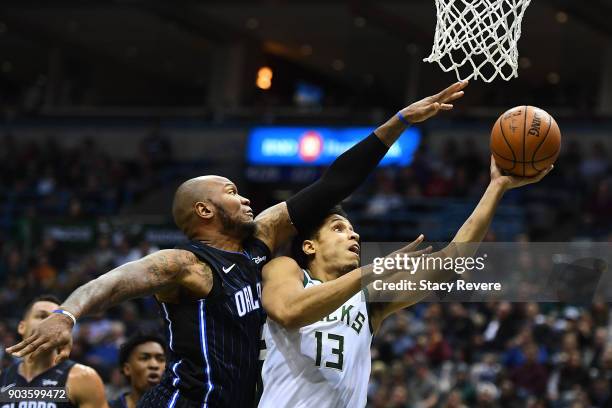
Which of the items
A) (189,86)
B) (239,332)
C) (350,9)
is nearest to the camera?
(239,332)

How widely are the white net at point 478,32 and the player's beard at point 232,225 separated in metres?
1.34

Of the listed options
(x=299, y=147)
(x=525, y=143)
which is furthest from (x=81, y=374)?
(x=299, y=147)

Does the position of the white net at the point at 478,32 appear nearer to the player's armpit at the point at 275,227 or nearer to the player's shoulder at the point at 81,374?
the player's armpit at the point at 275,227

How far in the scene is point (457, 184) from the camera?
1727 centimetres

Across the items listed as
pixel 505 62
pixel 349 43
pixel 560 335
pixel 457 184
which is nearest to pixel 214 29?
pixel 349 43

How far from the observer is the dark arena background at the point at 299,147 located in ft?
37.7

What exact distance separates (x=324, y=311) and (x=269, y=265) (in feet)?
1.85

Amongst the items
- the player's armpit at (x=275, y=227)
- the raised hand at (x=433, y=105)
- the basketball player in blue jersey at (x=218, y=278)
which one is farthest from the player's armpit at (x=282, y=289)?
the raised hand at (x=433, y=105)

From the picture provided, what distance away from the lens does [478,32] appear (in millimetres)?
5625

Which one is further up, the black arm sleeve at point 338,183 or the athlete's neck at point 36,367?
the black arm sleeve at point 338,183

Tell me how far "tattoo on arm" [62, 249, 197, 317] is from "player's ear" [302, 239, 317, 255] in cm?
62

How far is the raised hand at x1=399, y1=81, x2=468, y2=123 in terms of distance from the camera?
4848mm

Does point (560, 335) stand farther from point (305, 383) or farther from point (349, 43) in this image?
point (349, 43)

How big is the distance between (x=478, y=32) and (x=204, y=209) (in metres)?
1.81
